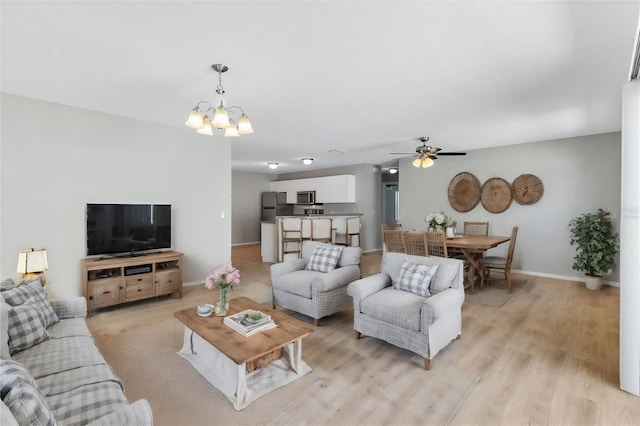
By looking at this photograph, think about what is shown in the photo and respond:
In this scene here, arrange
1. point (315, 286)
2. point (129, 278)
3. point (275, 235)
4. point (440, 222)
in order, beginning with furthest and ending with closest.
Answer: point (275, 235) < point (440, 222) < point (129, 278) < point (315, 286)

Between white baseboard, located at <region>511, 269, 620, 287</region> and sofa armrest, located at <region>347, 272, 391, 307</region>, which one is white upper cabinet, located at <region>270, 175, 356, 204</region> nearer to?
white baseboard, located at <region>511, 269, 620, 287</region>

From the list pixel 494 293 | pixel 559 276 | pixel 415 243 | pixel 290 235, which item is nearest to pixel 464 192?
pixel 559 276

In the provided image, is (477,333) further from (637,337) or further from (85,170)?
(85,170)

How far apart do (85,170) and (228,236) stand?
7.06 ft

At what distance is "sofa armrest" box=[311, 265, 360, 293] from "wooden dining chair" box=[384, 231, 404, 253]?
43.4 inches

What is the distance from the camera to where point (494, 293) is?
4.48 meters

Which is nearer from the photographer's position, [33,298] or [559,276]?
[33,298]

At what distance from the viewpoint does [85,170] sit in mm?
3756

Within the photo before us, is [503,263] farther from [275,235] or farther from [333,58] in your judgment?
[275,235]

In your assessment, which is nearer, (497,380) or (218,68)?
(497,380)

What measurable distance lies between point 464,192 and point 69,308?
654cm

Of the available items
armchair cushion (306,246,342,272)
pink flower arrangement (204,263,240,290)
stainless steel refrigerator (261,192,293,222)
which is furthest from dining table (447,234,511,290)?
stainless steel refrigerator (261,192,293,222)

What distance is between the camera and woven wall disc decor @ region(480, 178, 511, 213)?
5832mm

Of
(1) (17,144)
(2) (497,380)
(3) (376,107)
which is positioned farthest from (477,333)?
(1) (17,144)
